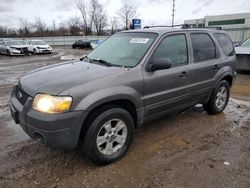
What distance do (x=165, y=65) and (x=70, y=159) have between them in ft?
6.34

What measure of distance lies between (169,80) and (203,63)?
108 centimetres

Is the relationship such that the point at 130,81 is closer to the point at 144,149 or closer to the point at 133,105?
the point at 133,105

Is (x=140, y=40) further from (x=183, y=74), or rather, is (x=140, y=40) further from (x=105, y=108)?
(x=105, y=108)

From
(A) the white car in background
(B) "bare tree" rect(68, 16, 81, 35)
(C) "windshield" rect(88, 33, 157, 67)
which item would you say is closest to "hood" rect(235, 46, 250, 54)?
(C) "windshield" rect(88, 33, 157, 67)

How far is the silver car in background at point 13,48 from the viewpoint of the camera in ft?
73.2

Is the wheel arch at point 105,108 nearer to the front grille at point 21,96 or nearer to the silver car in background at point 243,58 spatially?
the front grille at point 21,96

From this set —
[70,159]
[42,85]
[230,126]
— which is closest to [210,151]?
[230,126]

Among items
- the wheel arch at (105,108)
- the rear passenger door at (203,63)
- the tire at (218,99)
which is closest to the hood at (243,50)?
the tire at (218,99)

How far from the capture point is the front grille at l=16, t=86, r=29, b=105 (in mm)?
2967

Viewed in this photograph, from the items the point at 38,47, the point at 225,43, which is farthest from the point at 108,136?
the point at 38,47

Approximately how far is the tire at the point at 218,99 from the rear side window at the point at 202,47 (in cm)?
75

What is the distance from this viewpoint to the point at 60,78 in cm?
297

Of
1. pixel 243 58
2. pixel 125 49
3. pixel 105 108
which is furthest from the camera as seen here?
pixel 243 58

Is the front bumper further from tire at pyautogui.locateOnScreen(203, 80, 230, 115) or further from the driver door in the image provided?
tire at pyautogui.locateOnScreen(203, 80, 230, 115)
